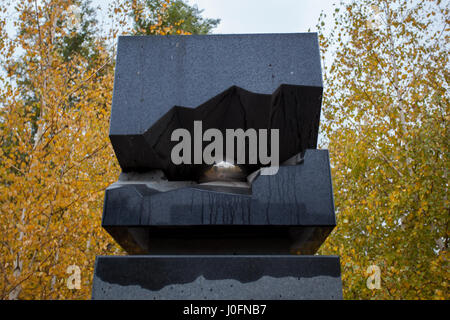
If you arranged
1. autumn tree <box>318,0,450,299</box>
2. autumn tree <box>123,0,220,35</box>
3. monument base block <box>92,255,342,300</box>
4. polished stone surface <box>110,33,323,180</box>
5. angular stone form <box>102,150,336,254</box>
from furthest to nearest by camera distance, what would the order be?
autumn tree <box>123,0,220,35</box>
autumn tree <box>318,0,450,299</box>
polished stone surface <box>110,33,323,180</box>
angular stone form <box>102,150,336,254</box>
monument base block <box>92,255,342,300</box>

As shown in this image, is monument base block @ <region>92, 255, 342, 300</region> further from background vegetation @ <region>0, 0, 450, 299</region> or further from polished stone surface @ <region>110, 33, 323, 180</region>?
background vegetation @ <region>0, 0, 450, 299</region>

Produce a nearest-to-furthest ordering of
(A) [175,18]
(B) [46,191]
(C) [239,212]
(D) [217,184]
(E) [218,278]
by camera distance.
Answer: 1. (E) [218,278]
2. (C) [239,212]
3. (D) [217,184]
4. (B) [46,191]
5. (A) [175,18]

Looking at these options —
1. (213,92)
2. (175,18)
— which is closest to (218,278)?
(213,92)

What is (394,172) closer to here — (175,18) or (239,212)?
(239,212)

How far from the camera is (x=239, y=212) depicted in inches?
78.0

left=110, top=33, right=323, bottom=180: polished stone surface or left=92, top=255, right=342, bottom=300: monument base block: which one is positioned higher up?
left=110, top=33, right=323, bottom=180: polished stone surface

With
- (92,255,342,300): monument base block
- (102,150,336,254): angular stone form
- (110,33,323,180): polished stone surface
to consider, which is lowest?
(92,255,342,300): monument base block

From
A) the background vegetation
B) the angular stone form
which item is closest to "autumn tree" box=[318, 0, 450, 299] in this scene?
the background vegetation

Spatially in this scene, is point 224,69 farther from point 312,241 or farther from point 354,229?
point 354,229

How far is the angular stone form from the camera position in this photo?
1973 millimetres

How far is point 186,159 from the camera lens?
2.24m

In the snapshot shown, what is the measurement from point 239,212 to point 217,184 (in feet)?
0.92

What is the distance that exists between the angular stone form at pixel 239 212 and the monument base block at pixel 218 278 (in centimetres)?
20
